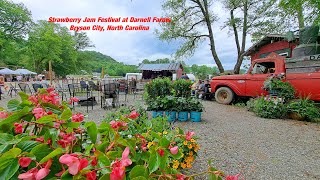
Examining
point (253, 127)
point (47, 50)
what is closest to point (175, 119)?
point (253, 127)

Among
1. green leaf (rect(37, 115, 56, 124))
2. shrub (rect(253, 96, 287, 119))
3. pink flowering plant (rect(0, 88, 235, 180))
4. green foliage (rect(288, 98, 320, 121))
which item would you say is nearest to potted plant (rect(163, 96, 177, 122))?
shrub (rect(253, 96, 287, 119))

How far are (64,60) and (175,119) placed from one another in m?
39.7

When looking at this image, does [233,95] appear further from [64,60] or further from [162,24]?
[64,60]

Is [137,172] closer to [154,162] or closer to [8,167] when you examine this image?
[154,162]

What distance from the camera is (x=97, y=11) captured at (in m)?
9.13

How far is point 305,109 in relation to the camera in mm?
5879

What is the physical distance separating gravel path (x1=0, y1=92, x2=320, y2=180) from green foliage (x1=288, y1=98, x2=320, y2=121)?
0.37m

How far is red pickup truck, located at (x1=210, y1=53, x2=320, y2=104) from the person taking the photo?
6.22 m

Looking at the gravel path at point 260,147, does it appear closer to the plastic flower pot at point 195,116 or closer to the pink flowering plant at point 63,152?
the plastic flower pot at point 195,116

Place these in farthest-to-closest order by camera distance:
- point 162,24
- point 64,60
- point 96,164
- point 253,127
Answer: point 64,60 → point 162,24 → point 253,127 → point 96,164

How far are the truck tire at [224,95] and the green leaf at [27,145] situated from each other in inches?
337

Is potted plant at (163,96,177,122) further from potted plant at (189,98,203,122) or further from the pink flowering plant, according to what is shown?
the pink flowering plant

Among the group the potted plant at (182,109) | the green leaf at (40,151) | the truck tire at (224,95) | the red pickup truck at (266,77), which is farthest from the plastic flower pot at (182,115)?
the green leaf at (40,151)

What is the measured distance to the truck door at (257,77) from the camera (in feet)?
24.3
